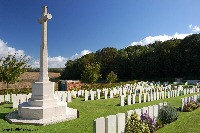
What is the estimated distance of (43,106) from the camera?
43.2ft

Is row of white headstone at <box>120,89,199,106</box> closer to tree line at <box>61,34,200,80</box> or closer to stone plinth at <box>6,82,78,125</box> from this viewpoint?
stone plinth at <box>6,82,78,125</box>

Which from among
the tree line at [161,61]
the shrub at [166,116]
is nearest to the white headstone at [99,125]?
the shrub at [166,116]

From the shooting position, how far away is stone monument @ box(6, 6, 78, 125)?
12672 millimetres

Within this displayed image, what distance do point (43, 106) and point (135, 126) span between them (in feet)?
17.4

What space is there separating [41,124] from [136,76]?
5647cm

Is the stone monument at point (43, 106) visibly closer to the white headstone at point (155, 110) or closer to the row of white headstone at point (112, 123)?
the row of white headstone at point (112, 123)

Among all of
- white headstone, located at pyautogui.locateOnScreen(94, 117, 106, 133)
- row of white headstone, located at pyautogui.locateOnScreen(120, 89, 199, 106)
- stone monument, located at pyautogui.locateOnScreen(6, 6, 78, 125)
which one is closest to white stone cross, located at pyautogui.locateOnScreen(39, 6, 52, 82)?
stone monument, located at pyautogui.locateOnScreen(6, 6, 78, 125)

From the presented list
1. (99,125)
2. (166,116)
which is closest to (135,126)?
(99,125)

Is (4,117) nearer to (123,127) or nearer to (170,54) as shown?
(123,127)

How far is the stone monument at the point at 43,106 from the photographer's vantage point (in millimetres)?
12672

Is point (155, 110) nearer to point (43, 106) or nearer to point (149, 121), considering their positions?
point (149, 121)

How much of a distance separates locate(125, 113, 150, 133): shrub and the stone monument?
3.97 m

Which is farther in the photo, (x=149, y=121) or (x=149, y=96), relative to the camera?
(x=149, y=96)

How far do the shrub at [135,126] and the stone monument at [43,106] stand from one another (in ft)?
13.0
